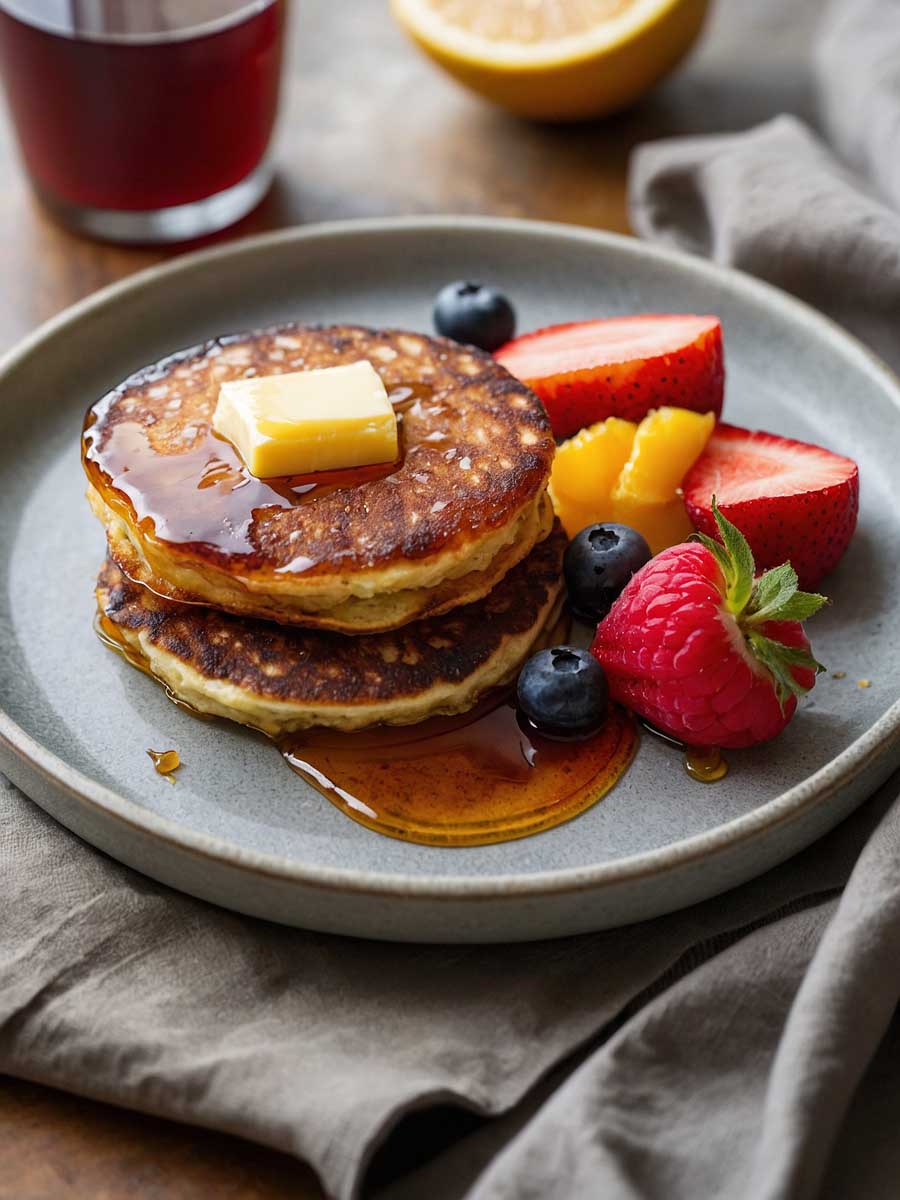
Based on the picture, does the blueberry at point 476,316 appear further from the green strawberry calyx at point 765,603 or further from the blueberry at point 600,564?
the green strawberry calyx at point 765,603

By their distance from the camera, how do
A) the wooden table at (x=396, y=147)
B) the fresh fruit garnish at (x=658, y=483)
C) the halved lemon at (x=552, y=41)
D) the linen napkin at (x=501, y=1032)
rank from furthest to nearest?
the halved lemon at (x=552, y=41) < the wooden table at (x=396, y=147) < the fresh fruit garnish at (x=658, y=483) < the linen napkin at (x=501, y=1032)

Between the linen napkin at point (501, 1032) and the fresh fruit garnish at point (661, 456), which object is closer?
the linen napkin at point (501, 1032)

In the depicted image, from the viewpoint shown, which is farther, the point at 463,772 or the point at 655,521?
the point at 655,521

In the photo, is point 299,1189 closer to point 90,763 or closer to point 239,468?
point 90,763

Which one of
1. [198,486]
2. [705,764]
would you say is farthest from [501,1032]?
[198,486]

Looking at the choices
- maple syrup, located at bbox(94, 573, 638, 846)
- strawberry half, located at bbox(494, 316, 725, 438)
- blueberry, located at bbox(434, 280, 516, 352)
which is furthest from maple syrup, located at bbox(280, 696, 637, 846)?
blueberry, located at bbox(434, 280, 516, 352)

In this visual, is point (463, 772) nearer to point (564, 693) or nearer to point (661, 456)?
point (564, 693)

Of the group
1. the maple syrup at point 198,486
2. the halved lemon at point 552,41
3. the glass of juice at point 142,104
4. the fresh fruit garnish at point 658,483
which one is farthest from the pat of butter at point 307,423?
the halved lemon at point 552,41
